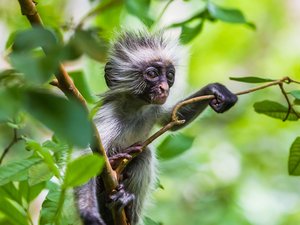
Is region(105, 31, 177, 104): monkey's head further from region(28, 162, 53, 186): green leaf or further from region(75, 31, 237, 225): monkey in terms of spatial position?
region(28, 162, 53, 186): green leaf

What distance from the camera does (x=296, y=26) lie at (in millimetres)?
8219

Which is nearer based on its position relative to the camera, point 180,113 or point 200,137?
point 180,113

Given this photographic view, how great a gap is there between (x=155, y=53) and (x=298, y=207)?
114 inches

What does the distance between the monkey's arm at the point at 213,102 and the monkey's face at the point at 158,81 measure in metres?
0.17

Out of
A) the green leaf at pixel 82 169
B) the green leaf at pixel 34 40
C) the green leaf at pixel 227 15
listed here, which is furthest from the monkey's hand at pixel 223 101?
the green leaf at pixel 34 40

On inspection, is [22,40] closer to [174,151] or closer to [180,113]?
[174,151]

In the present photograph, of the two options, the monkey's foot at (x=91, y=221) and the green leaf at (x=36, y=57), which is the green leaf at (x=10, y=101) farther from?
the monkey's foot at (x=91, y=221)

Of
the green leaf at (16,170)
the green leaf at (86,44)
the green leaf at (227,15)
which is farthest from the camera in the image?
the green leaf at (227,15)

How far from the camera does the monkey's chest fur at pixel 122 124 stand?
313 centimetres

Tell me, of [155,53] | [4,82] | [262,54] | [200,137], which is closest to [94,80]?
[155,53]

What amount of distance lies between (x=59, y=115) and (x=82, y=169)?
1.37 feet

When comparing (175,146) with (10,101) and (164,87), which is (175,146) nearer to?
(164,87)

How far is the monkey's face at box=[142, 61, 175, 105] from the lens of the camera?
313cm

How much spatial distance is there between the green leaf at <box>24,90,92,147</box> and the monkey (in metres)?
1.94
